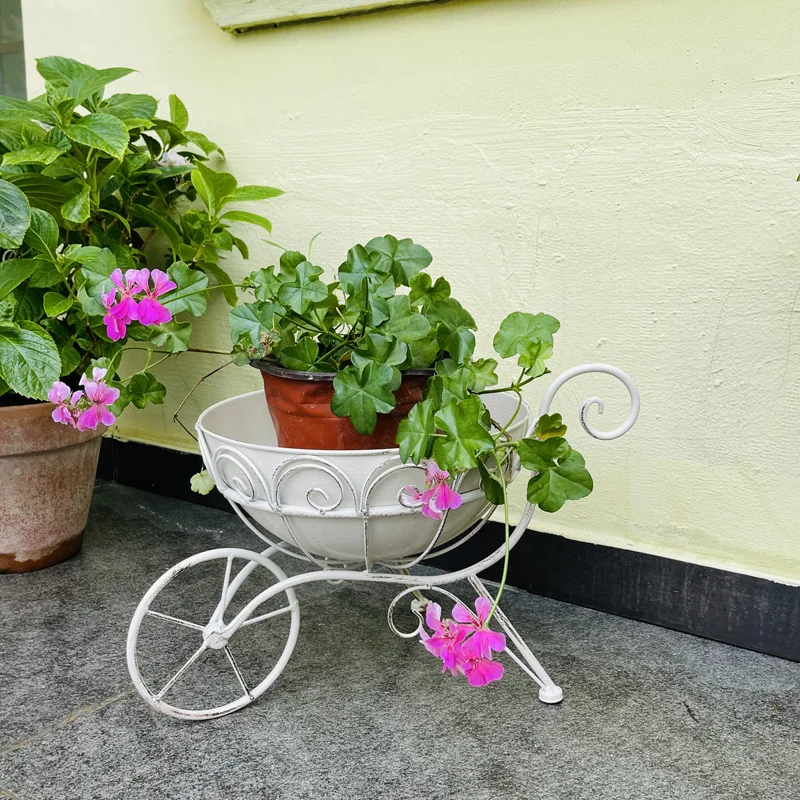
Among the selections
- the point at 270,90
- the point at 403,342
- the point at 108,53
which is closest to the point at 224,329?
the point at 270,90

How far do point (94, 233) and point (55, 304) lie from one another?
0.26 meters

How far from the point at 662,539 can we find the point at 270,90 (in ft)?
3.73

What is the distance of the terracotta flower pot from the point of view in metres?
1.04

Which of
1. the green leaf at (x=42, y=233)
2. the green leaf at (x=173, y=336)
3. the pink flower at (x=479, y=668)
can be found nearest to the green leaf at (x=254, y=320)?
the green leaf at (x=173, y=336)

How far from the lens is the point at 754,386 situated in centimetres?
128

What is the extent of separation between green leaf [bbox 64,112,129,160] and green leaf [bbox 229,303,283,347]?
0.49 m

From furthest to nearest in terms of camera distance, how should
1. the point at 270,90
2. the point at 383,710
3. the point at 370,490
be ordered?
the point at 270,90
the point at 383,710
the point at 370,490

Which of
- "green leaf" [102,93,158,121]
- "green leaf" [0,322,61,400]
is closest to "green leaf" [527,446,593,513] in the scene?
"green leaf" [0,322,61,400]

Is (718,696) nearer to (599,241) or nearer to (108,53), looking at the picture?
(599,241)

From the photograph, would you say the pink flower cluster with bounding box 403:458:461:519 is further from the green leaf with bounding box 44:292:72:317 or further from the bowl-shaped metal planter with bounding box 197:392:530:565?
the green leaf with bounding box 44:292:72:317

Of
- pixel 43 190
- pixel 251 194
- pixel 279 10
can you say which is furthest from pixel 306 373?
pixel 279 10

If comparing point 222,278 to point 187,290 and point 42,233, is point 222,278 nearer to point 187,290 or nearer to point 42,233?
point 42,233

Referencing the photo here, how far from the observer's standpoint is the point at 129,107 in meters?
1.55

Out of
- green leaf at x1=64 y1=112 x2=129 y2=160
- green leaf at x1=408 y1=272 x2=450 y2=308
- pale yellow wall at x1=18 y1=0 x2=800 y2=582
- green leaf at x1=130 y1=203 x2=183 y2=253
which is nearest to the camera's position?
green leaf at x1=408 y1=272 x2=450 y2=308
